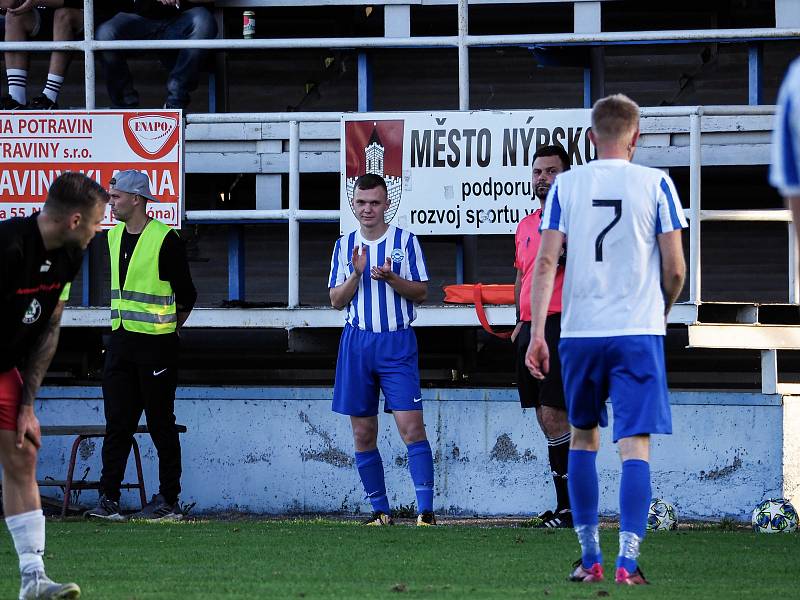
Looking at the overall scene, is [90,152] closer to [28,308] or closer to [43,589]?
[28,308]

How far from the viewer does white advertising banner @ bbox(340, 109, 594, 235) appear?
9.91 meters

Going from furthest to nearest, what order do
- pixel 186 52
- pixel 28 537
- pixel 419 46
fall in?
pixel 186 52 → pixel 419 46 → pixel 28 537

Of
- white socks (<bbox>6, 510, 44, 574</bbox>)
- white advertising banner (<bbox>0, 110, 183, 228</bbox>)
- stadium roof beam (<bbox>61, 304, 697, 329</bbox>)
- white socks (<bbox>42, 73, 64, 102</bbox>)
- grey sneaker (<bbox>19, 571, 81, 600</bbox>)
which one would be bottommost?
grey sneaker (<bbox>19, 571, 81, 600</bbox>)

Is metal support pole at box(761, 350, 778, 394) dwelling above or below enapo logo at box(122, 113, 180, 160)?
below

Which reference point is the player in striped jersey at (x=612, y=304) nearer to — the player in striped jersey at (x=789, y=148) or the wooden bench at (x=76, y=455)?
the player in striped jersey at (x=789, y=148)

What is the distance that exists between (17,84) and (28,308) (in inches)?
237

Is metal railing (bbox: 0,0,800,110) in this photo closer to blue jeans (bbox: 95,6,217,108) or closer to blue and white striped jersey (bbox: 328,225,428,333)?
blue jeans (bbox: 95,6,217,108)

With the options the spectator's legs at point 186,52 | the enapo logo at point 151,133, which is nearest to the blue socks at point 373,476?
the enapo logo at point 151,133

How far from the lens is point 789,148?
12.3 feet

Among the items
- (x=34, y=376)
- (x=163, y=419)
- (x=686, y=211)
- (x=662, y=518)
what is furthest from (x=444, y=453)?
(x=34, y=376)

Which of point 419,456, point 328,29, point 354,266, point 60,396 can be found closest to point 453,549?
point 419,456

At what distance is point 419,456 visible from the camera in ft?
28.8

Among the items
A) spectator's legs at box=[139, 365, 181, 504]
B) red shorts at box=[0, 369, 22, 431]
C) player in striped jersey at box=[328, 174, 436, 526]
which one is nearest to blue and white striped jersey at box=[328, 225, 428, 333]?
player in striped jersey at box=[328, 174, 436, 526]

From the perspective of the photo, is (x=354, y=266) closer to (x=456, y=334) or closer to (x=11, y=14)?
(x=456, y=334)
